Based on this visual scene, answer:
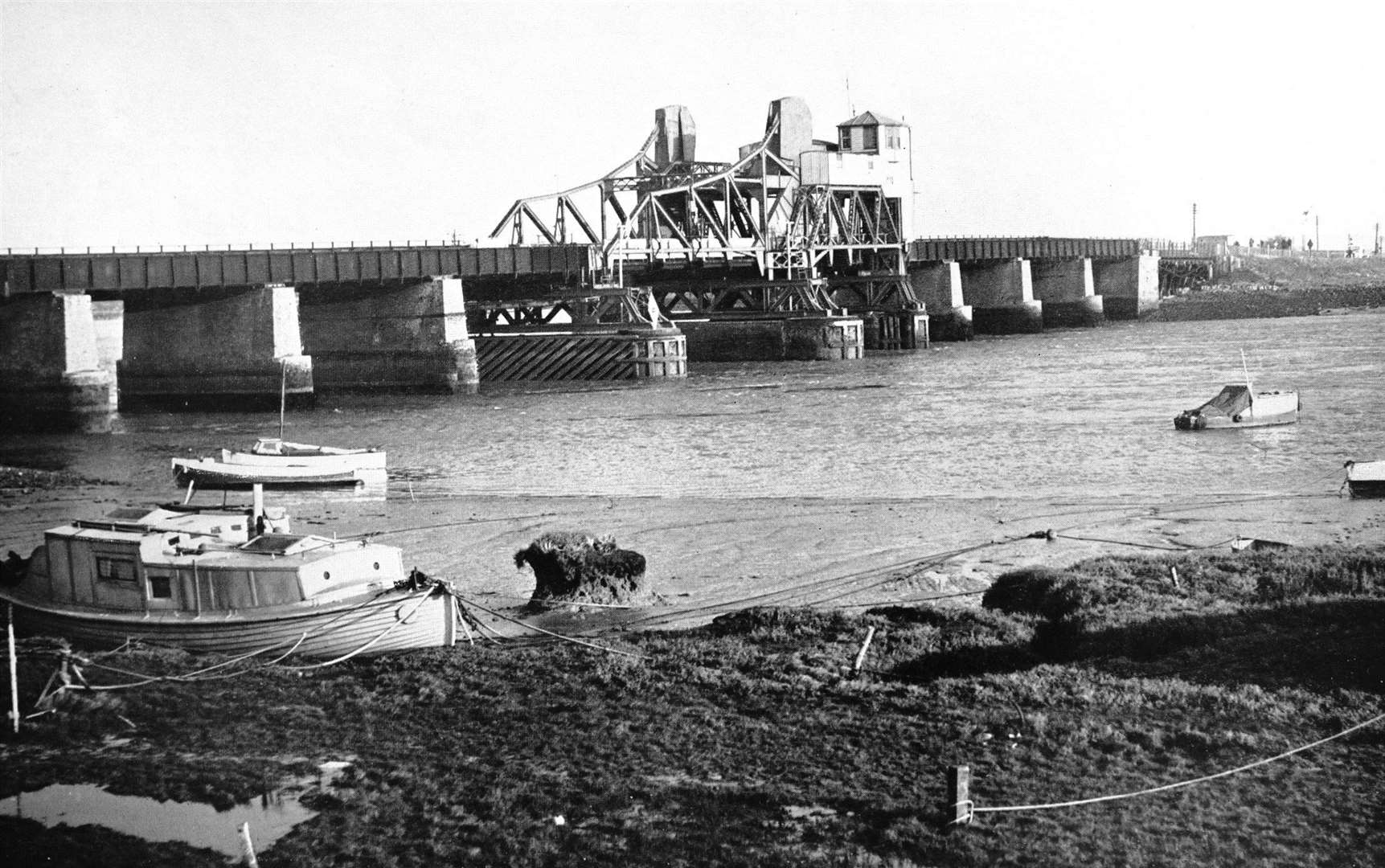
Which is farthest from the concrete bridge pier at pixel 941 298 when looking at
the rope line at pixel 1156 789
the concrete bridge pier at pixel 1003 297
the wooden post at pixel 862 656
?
the rope line at pixel 1156 789

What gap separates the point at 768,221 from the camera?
112188mm

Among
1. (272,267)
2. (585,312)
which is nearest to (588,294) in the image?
(585,312)

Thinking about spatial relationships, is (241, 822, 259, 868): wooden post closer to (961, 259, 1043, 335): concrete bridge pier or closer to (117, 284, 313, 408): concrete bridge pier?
(117, 284, 313, 408): concrete bridge pier

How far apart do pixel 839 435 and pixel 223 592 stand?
36443 mm

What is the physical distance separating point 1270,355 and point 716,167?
43488mm

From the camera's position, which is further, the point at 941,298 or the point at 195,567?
the point at 941,298

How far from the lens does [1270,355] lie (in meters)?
91.2

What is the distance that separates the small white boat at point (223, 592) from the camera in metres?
19.5

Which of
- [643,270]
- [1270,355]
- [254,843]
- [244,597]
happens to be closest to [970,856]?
[254,843]

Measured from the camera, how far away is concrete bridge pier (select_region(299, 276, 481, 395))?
8062 cm

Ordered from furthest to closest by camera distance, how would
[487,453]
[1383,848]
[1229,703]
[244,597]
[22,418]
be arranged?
[22,418]
[487,453]
[244,597]
[1229,703]
[1383,848]

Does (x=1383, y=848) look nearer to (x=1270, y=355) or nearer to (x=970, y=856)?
(x=970, y=856)

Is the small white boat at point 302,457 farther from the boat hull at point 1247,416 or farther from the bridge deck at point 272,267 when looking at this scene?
the boat hull at point 1247,416

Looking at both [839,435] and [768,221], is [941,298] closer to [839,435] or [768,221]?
[768,221]
